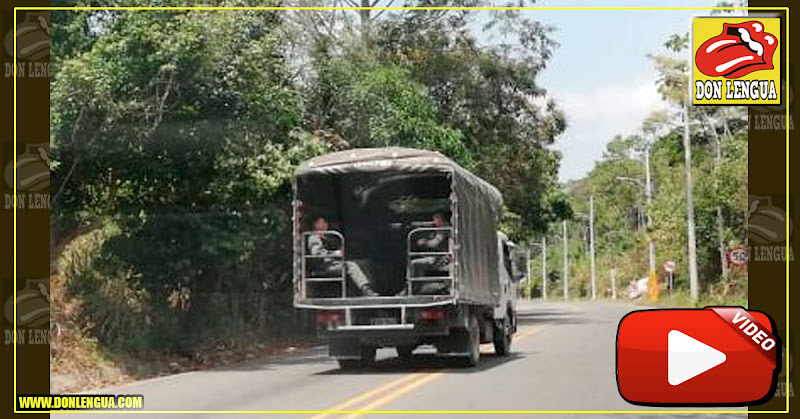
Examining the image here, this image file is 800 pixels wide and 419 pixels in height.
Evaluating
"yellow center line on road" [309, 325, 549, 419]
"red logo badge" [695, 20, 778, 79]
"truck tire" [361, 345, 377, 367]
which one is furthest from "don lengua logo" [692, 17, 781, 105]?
"truck tire" [361, 345, 377, 367]

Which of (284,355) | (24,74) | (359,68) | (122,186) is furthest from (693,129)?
(24,74)

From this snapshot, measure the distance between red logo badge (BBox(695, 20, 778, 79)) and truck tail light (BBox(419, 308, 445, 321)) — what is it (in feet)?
30.8

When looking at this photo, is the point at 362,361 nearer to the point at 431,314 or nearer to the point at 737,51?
the point at 431,314

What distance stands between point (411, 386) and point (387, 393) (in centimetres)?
82

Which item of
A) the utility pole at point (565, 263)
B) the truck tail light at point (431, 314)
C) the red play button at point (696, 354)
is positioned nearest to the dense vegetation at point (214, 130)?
the truck tail light at point (431, 314)

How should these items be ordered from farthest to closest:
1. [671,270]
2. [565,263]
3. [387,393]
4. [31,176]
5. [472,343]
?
[565,263] → [671,270] → [472,343] → [31,176] → [387,393]

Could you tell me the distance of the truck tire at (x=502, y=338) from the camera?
1717 centimetres

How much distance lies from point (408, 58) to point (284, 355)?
10.1 meters

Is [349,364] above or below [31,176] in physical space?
below

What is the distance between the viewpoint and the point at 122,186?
1817 cm

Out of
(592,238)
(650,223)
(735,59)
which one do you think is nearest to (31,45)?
(735,59)

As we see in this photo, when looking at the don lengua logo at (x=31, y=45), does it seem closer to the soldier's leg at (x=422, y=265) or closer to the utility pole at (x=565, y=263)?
the soldier's leg at (x=422, y=265)

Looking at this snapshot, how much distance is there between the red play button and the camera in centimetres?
275

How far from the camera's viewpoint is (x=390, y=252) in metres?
15.3
